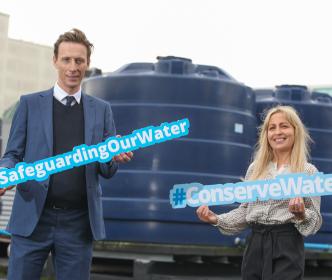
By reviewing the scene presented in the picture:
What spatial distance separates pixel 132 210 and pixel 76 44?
3419 millimetres

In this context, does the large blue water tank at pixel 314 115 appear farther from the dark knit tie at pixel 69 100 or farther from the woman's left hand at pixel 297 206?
the woman's left hand at pixel 297 206

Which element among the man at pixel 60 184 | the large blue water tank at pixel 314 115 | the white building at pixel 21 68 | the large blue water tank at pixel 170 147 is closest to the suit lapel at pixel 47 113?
the man at pixel 60 184

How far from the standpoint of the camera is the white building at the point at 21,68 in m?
59.1

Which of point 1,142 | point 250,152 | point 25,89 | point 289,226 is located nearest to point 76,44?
point 289,226

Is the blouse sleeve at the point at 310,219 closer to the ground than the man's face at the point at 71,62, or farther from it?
closer to the ground

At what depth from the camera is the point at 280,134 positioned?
251cm

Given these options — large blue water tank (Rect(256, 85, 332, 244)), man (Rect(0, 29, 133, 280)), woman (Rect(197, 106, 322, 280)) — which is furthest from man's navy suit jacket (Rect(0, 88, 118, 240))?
large blue water tank (Rect(256, 85, 332, 244))

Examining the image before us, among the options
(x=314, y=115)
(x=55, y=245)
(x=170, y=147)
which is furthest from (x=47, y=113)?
(x=314, y=115)

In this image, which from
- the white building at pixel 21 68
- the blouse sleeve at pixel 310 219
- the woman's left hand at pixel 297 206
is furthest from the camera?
the white building at pixel 21 68

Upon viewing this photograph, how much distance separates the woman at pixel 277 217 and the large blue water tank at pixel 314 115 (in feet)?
13.5

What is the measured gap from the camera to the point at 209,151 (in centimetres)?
599

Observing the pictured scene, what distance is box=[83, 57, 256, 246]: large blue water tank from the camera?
5777 millimetres

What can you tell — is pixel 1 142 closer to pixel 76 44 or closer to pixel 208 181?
pixel 208 181

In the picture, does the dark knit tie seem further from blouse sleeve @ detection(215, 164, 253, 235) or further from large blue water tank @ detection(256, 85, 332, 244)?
large blue water tank @ detection(256, 85, 332, 244)
